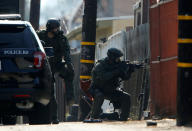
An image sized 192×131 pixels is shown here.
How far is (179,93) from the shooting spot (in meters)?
9.82

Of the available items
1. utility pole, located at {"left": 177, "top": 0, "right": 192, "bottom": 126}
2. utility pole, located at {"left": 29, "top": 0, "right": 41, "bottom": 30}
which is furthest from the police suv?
utility pole, located at {"left": 29, "top": 0, "right": 41, "bottom": 30}

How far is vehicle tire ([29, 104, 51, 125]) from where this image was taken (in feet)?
33.3

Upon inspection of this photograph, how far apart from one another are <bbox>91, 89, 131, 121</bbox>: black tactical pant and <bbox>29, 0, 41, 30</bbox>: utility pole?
625cm

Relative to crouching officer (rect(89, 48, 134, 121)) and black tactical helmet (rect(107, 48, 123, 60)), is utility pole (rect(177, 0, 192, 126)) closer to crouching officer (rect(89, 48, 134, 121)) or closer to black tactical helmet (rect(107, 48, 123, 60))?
crouching officer (rect(89, 48, 134, 121))

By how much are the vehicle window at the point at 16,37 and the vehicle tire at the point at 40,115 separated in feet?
2.82

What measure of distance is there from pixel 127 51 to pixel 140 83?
222 cm

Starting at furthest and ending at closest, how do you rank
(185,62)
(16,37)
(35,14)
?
(35,14) < (16,37) < (185,62)

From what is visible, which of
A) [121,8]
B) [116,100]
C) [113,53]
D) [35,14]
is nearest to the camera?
[113,53]

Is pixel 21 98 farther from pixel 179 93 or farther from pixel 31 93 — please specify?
pixel 179 93

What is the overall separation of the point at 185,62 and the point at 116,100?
17.2ft

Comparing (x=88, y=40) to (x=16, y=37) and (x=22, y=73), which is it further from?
(x=22, y=73)

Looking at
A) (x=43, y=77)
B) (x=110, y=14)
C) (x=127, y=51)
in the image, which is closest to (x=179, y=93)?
(x=43, y=77)

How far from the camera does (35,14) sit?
21141mm

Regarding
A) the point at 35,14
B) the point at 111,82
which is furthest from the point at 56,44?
the point at 35,14
